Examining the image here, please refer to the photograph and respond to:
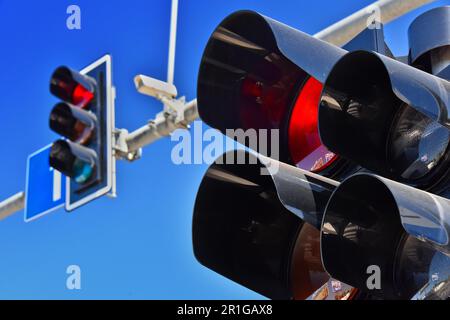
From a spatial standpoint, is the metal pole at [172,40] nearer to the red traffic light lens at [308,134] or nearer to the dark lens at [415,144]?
the red traffic light lens at [308,134]

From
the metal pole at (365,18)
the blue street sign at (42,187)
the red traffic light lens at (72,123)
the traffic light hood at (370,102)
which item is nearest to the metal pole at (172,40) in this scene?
the red traffic light lens at (72,123)

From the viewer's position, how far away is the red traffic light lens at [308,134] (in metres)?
5.61

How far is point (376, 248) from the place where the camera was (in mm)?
5137

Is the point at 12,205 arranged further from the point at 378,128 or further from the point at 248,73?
the point at 378,128

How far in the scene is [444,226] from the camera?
4098 mm

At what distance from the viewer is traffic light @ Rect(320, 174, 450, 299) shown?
4742mm

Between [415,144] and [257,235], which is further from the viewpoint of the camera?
[257,235]

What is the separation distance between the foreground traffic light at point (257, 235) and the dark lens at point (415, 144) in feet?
1.20

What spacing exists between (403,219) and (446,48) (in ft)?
5.94

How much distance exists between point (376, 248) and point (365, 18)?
124 centimetres

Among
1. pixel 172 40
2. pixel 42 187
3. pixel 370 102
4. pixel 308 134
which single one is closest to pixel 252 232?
pixel 308 134
